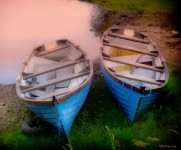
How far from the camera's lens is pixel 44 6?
8695 mm

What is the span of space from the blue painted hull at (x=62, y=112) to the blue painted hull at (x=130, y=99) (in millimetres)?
490

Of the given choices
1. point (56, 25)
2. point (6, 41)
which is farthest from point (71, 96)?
point (56, 25)

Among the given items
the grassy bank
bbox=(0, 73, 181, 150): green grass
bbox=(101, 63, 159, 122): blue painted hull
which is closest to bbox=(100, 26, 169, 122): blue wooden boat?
bbox=(101, 63, 159, 122): blue painted hull


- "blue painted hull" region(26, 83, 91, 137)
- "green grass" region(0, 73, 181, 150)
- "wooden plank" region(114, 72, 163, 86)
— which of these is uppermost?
"wooden plank" region(114, 72, 163, 86)

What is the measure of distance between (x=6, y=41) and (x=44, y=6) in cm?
180

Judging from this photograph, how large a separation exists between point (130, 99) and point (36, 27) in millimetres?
3888

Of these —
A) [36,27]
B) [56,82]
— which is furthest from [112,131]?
[36,27]

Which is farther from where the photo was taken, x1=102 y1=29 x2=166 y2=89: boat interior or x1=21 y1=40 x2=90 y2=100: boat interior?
x1=102 y1=29 x2=166 y2=89: boat interior

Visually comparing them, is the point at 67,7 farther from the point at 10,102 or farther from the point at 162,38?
the point at 10,102

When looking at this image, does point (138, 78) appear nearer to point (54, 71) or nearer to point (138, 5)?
point (54, 71)

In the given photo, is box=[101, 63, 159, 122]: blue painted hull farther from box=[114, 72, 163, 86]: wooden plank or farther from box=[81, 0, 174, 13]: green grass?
box=[81, 0, 174, 13]: green grass

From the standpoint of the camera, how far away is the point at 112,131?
197 inches

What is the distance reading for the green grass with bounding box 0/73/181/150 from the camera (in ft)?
15.8

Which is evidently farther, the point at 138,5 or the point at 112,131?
the point at 138,5
